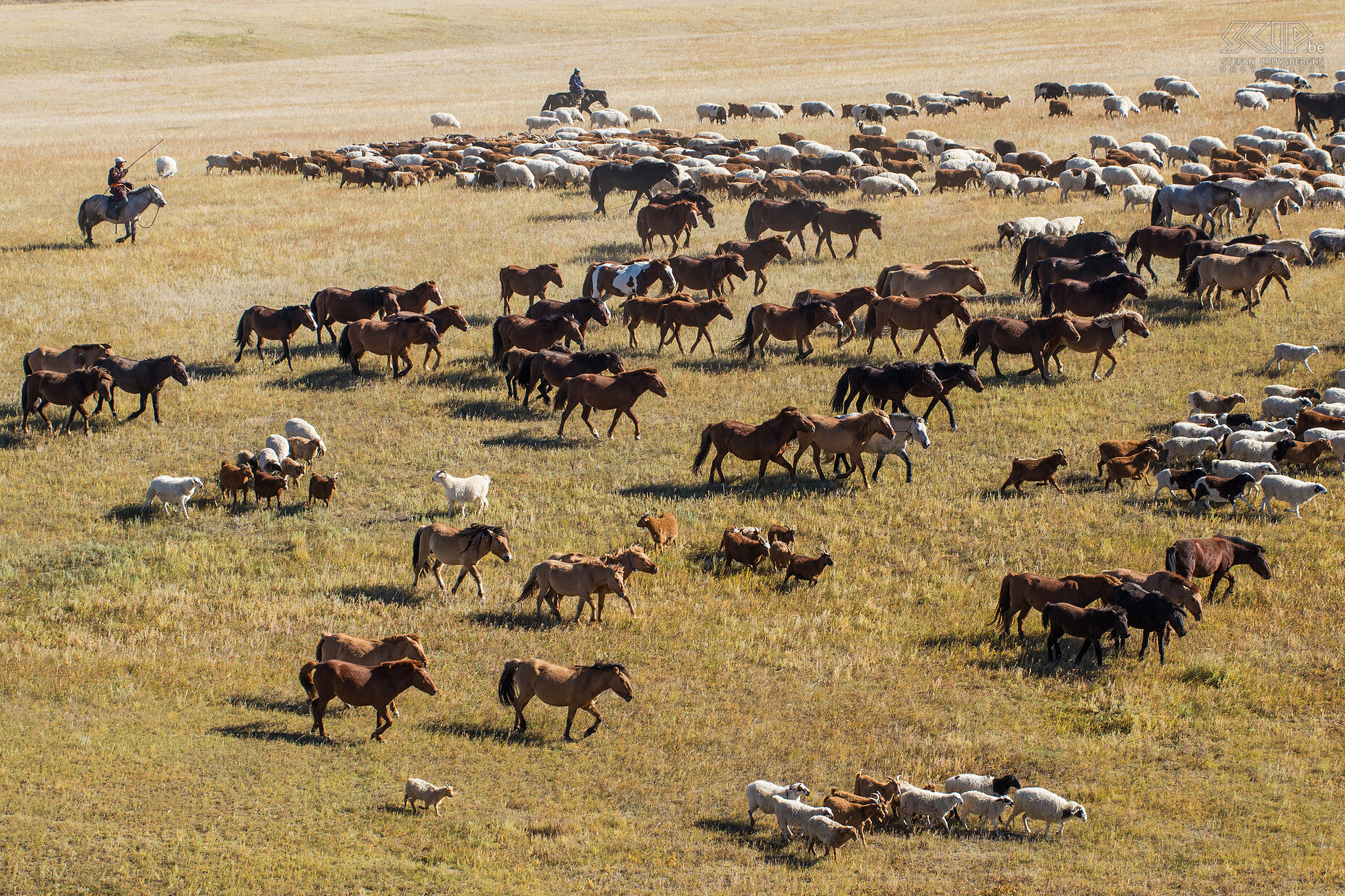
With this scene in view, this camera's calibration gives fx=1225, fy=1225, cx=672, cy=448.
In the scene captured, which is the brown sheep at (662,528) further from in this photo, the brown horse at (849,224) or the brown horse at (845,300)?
the brown horse at (849,224)

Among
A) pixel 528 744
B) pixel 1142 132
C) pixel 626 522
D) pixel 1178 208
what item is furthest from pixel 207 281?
pixel 1142 132

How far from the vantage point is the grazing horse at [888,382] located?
1938cm

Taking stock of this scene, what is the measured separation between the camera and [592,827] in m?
9.91

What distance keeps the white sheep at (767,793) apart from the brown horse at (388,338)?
47.4ft

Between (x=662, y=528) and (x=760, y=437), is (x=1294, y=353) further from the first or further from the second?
(x=662, y=528)

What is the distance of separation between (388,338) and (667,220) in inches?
412

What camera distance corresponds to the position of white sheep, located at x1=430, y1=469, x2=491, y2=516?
649 inches

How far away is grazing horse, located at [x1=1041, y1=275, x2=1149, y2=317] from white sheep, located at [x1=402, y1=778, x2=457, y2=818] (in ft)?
57.5

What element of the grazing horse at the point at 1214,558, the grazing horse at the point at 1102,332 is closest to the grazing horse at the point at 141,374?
the grazing horse at the point at 1102,332

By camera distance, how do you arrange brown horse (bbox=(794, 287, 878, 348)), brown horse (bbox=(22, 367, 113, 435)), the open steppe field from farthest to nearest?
brown horse (bbox=(794, 287, 878, 348)) → brown horse (bbox=(22, 367, 113, 435)) → the open steppe field

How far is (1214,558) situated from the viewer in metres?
13.8

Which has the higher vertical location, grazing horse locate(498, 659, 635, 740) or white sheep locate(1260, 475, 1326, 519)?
white sheep locate(1260, 475, 1326, 519)

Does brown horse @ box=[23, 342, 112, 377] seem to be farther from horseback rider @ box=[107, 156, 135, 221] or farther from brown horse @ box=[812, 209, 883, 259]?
brown horse @ box=[812, 209, 883, 259]

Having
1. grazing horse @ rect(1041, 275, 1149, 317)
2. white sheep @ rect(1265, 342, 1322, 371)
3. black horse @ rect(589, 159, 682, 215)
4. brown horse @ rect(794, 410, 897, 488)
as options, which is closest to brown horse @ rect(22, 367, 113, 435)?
brown horse @ rect(794, 410, 897, 488)
